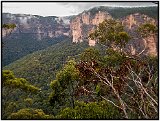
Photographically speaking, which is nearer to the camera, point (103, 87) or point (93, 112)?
point (93, 112)

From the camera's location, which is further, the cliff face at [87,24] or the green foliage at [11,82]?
the cliff face at [87,24]

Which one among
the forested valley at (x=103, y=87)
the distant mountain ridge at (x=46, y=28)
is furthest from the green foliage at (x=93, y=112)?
the distant mountain ridge at (x=46, y=28)

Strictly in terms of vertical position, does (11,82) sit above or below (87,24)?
below

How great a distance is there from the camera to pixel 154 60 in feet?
10.8

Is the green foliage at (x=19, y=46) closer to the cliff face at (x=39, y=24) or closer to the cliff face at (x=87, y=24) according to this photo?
the cliff face at (x=39, y=24)

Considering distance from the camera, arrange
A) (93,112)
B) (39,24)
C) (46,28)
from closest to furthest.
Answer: (93,112)
(39,24)
(46,28)

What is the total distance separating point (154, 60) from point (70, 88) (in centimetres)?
162

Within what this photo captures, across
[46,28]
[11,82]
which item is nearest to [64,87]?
[11,82]

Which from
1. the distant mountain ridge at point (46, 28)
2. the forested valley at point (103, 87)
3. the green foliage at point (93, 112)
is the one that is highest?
the distant mountain ridge at point (46, 28)

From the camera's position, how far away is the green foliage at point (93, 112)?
10.4 ft

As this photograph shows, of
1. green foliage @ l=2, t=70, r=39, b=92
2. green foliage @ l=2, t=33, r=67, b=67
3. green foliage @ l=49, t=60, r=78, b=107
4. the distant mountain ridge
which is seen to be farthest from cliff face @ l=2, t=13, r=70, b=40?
green foliage @ l=2, t=70, r=39, b=92

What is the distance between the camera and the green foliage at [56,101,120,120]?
10.4 feet

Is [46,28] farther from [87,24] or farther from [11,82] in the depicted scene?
[11,82]

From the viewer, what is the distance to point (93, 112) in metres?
3.33
